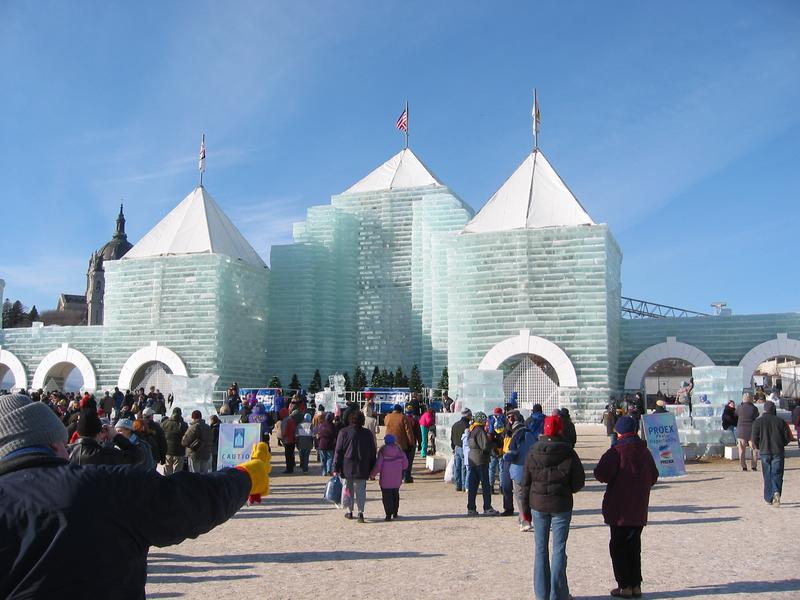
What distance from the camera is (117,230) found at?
308 feet

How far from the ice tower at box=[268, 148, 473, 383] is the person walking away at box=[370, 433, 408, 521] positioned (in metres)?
26.3

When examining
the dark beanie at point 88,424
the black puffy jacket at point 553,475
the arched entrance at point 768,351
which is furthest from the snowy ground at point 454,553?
the arched entrance at point 768,351

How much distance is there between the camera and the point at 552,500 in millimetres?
6887

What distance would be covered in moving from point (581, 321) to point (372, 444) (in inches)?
772

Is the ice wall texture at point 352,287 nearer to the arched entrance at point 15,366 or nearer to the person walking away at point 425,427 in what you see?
the arched entrance at point 15,366

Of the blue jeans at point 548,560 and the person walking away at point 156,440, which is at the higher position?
the person walking away at point 156,440

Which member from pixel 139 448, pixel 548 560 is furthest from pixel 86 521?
pixel 139 448

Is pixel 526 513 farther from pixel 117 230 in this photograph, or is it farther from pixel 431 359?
pixel 117 230

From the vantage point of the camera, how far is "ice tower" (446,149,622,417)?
2950cm

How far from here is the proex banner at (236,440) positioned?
1406 cm

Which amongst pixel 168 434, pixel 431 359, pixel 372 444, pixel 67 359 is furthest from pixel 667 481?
pixel 67 359

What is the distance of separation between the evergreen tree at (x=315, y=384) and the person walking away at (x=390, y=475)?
25526 millimetres

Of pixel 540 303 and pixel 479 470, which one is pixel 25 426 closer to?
pixel 479 470

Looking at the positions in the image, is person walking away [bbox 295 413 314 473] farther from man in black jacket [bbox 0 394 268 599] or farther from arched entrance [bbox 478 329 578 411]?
man in black jacket [bbox 0 394 268 599]
